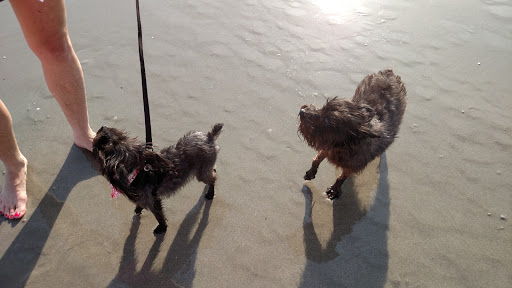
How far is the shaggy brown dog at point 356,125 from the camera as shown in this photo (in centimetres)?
359

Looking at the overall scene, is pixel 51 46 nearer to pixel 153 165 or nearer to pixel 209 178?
pixel 153 165

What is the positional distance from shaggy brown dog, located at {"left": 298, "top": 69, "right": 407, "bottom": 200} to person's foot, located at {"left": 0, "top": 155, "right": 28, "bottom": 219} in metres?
3.12

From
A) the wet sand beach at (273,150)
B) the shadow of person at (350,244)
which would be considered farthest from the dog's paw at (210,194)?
the shadow of person at (350,244)

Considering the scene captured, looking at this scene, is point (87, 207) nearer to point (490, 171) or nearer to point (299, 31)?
point (299, 31)

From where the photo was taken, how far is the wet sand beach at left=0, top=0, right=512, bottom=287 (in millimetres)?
3664

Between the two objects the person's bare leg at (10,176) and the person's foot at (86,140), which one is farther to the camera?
the person's foot at (86,140)

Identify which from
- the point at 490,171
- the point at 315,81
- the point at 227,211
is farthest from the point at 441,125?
the point at 227,211

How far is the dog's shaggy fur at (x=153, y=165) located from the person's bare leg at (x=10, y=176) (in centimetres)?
126

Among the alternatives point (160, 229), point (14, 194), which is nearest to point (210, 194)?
point (160, 229)

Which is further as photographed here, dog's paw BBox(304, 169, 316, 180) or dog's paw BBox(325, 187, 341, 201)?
dog's paw BBox(304, 169, 316, 180)

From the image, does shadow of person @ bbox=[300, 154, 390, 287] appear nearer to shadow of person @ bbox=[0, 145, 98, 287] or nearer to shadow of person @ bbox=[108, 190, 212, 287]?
shadow of person @ bbox=[108, 190, 212, 287]

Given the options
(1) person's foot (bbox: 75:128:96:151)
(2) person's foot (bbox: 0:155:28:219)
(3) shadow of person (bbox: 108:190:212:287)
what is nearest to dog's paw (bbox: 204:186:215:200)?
(3) shadow of person (bbox: 108:190:212:287)

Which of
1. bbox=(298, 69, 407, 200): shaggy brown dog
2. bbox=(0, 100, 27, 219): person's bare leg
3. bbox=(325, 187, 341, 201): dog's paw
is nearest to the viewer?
bbox=(298, 69, 407, 200): shaggy brown dog

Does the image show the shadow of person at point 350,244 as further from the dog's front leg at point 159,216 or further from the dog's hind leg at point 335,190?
the dog's front leg at point 159,216
